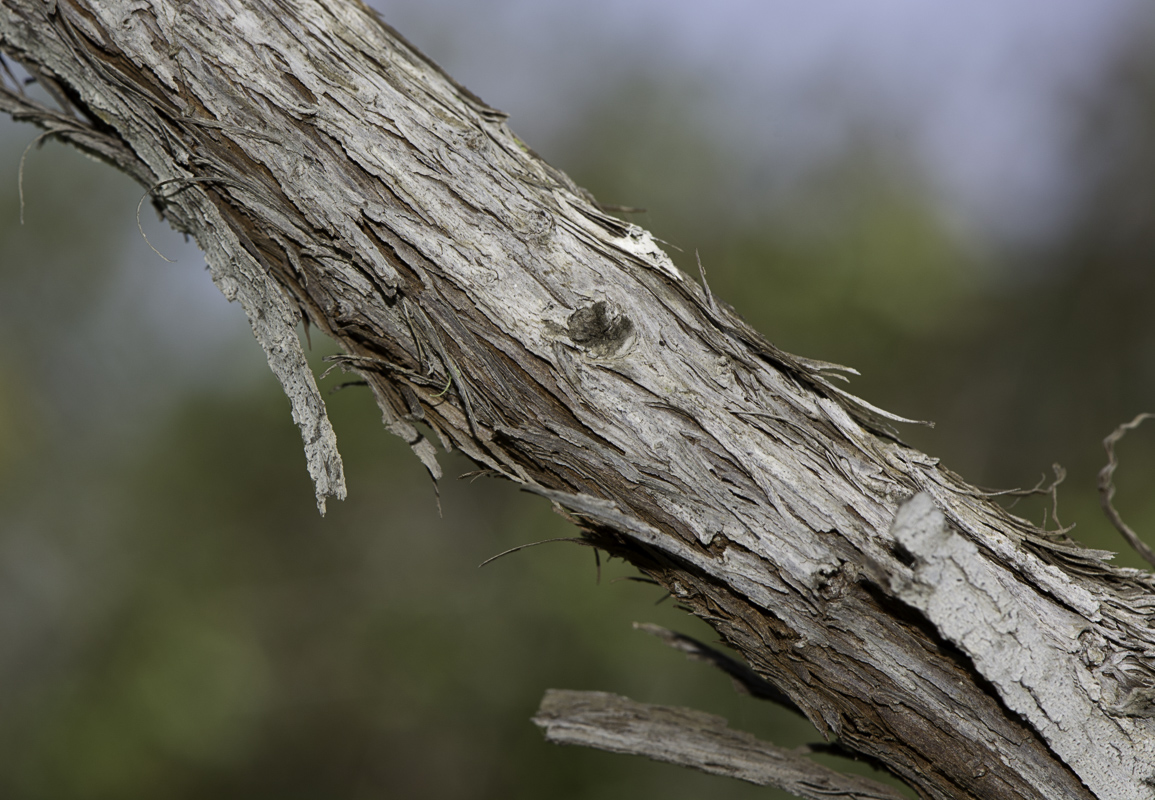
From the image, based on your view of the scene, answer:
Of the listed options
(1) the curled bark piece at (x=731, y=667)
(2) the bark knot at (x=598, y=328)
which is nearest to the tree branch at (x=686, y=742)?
(1) the curled bark piece at (x=731, y=667)

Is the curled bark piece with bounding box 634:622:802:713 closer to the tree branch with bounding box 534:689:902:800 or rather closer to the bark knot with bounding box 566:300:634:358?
the tree branch with bounding box 534:689:902:800

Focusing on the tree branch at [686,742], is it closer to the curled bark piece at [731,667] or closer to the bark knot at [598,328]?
the curled bark piece at [731,667]

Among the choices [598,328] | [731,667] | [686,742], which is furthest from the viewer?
[731,667]

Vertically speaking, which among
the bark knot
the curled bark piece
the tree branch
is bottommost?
the tree branch

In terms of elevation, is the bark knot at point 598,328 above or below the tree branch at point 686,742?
above

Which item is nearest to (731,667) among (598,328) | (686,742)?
(686,742)

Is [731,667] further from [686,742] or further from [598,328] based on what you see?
[598,328]

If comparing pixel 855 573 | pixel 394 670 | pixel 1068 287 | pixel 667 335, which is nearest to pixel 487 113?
pixel 667 335

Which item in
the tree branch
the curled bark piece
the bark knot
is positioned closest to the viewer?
the bark knot

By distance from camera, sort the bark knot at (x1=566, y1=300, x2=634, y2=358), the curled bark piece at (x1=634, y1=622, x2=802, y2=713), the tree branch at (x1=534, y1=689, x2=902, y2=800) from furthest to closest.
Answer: the curled bark piece at (x1=634, y1=622, x2=802, y2=713) → the tree branch at (x1=534, y1=689, x2=902, y2=800) → the bark knot at (x1=566, y1=300, x2=634, y2=358)

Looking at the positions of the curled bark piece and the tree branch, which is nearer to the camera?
the tree branch

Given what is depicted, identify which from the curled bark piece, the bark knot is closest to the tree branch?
the curled bark piece
